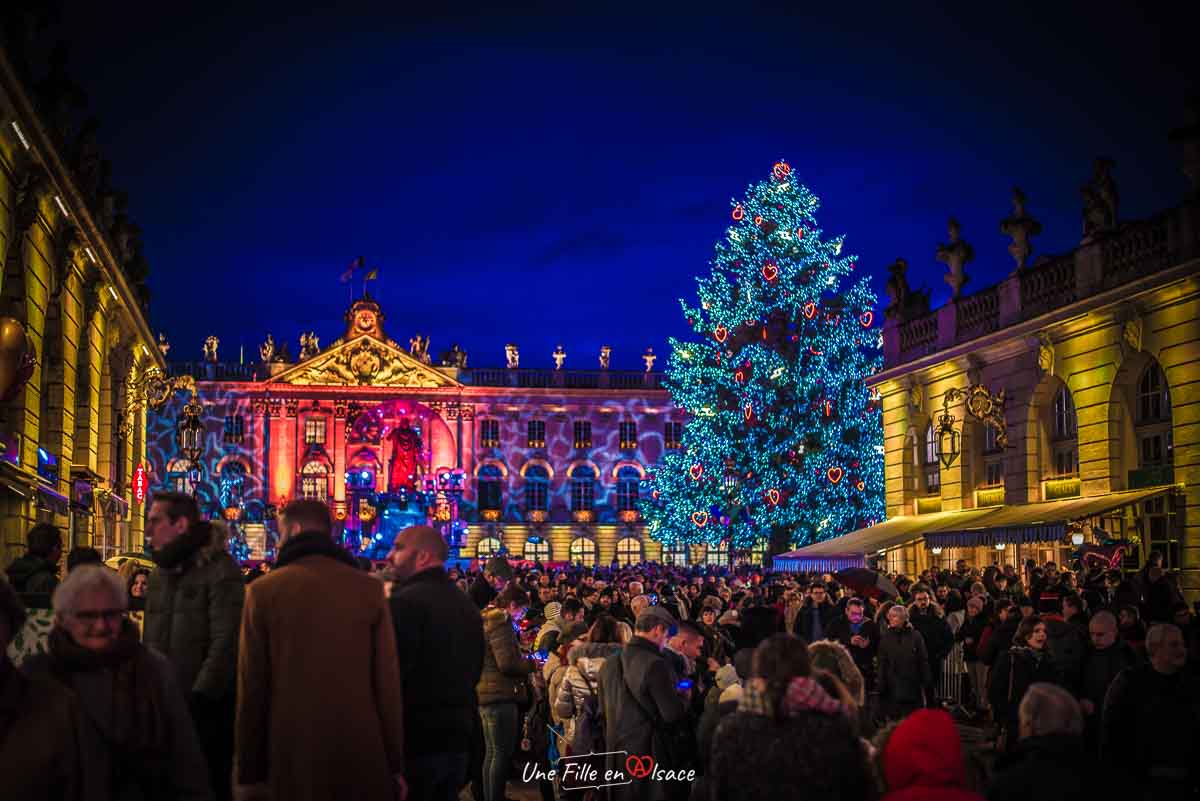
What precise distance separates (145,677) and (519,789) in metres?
8.56

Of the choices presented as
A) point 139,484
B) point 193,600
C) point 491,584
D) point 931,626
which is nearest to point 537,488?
point 139,484

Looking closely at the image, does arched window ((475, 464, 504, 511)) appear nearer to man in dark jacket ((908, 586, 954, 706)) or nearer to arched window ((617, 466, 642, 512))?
arched window ((617, 466, 642, 512))

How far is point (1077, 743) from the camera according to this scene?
18.3 ft

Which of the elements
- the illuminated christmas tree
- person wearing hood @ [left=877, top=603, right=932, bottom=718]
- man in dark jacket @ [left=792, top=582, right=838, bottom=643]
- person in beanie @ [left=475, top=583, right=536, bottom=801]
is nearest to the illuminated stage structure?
the illuminated christmas tree

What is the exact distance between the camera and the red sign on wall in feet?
115

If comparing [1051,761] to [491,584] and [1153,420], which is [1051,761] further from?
[1153,420]

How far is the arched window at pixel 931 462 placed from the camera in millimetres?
31969

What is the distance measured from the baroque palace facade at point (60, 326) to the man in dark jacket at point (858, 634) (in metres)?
9.61

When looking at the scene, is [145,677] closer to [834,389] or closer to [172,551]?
[172,551]

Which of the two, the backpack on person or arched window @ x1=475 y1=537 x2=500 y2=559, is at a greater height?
arched window @ x1=475 y1=537 x2=500 y2=559

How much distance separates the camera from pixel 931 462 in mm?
32188

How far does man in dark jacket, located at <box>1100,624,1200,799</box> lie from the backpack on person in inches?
119

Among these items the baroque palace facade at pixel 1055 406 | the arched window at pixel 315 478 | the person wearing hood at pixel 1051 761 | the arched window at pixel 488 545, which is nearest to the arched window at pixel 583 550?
the arched window at pixel 488 545

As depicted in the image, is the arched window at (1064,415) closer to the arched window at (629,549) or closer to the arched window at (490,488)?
the arched window at (490,488)
